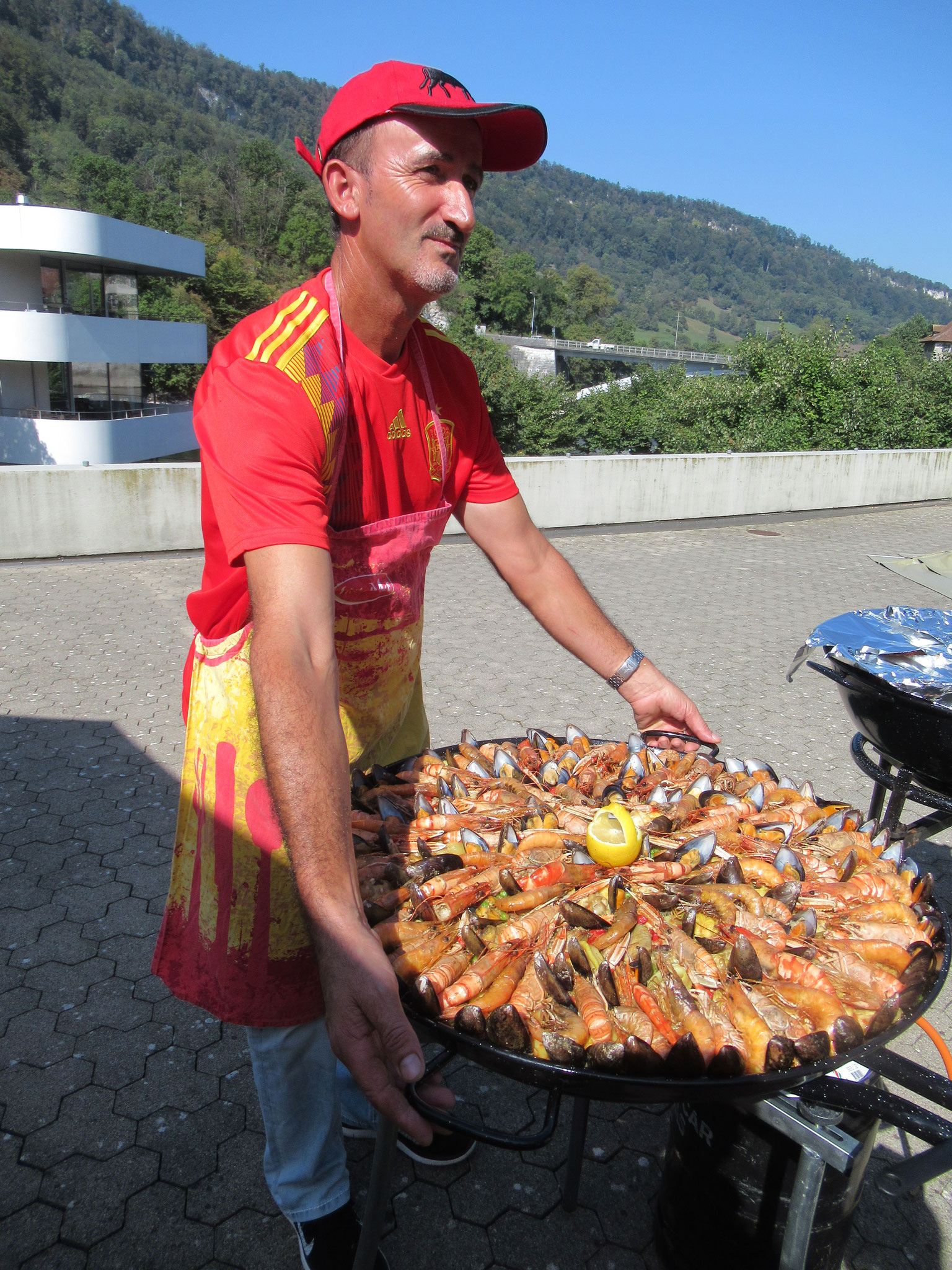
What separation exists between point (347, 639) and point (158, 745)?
4.01 metres

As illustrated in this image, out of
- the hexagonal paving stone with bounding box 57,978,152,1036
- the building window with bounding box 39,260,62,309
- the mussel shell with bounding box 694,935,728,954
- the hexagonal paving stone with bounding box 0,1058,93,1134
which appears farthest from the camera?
the building window with bounding box 39,260,62,309

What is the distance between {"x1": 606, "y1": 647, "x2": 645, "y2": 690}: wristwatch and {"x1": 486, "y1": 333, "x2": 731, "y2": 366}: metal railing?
9528 cm

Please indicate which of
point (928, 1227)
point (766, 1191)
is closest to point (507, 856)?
point (766, 1191)

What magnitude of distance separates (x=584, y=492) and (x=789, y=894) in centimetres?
1167

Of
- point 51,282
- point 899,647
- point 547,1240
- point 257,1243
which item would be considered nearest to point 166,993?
point 257,1243

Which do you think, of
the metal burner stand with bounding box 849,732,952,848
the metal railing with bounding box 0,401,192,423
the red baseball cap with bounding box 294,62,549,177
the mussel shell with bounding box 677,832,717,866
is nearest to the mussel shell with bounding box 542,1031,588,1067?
the mussel shell with bounding box 677,832,717,866

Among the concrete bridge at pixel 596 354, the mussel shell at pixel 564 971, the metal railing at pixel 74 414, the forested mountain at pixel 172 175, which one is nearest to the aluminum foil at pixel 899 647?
the mussel shell at pixel 564 971

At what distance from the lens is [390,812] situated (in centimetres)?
219

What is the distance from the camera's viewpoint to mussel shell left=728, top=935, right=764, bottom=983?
1674 mm

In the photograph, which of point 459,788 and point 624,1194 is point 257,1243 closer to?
point 624,1194

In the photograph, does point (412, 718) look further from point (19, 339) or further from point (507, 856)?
point (19, 339)

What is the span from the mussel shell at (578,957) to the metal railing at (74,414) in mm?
39254

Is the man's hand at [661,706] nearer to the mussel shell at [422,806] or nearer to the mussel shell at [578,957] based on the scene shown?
the mussel shell at [422,806]

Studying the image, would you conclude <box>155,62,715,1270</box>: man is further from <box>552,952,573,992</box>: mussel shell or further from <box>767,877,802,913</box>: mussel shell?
<box>767,877,802,913</box>: mussel shell
